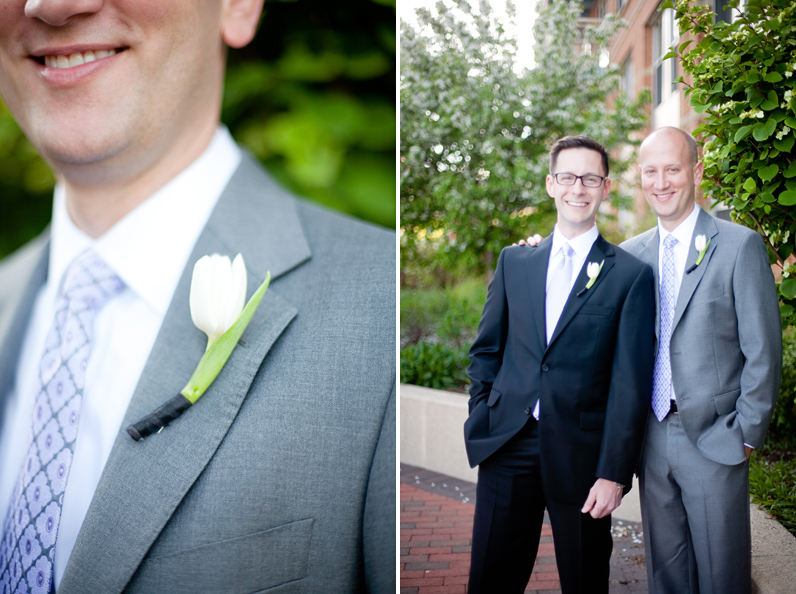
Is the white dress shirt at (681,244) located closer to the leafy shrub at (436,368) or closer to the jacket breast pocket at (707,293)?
the jacket breast pocket at (707,293)

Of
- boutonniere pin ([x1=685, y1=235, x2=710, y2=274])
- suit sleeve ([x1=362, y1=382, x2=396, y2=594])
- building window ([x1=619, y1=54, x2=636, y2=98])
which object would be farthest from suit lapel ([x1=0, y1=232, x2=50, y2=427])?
building window ([x1=619, y1=54, x2=636, y2=98])

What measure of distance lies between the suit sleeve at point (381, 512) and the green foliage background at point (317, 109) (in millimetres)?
633

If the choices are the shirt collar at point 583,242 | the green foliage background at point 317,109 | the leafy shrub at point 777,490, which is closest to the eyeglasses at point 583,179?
the shirt collar at point 583,242

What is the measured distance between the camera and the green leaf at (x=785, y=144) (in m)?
2.32

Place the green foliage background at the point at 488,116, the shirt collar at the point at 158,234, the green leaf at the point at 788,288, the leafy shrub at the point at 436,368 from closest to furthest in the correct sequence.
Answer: the shirt collar at the point at 158,234
the green leaf at the point at 788,288
the leafy shrub at the point at 436,368
the green foliage background at the point at 488,116

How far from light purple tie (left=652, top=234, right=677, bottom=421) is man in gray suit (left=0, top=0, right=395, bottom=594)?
39.6 inches

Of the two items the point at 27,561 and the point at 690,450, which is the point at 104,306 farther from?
the point at 690,450

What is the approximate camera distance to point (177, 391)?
153 centimetres

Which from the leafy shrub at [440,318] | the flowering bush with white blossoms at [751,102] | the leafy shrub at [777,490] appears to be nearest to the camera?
the flowering bush with white blossoms at [751,102]

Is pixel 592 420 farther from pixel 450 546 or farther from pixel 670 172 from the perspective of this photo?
pixel 450 546

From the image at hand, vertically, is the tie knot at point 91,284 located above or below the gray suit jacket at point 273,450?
above

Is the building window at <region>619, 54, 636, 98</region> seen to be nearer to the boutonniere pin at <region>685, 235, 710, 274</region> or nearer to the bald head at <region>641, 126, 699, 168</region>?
the bald head at <region>641, 126, 699, 168</region>

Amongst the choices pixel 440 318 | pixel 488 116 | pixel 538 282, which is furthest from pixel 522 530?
pixel 440 318

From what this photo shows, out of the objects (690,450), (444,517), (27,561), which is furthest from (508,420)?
(444,517)
